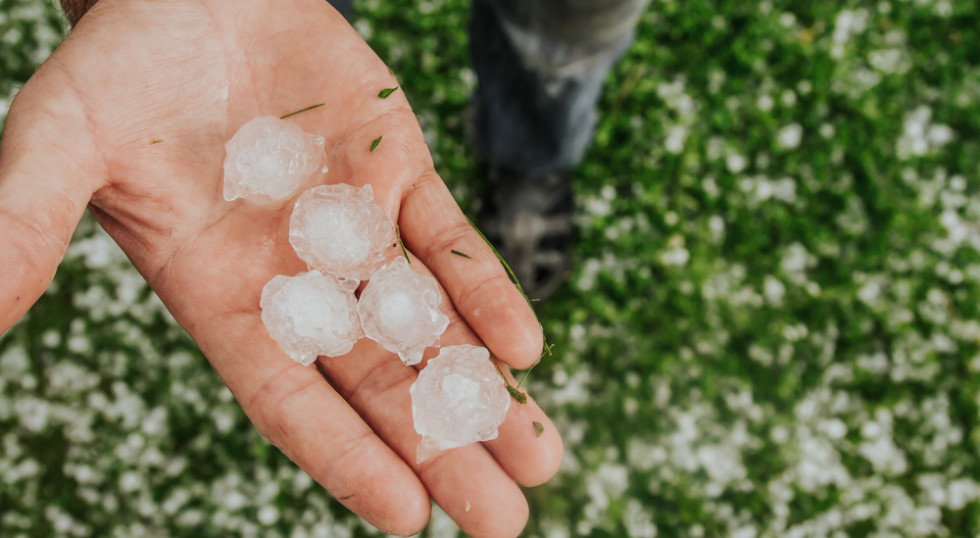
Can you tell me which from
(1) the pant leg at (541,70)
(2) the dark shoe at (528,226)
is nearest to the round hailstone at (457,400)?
(1) the pant leg at (541,70)

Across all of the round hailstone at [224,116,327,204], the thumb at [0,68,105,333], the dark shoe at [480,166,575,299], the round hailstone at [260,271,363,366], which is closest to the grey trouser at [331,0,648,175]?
the dark shoe at [480,166,575,299]

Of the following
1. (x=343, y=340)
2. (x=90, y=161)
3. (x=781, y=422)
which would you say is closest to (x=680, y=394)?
(x=781, y=422)

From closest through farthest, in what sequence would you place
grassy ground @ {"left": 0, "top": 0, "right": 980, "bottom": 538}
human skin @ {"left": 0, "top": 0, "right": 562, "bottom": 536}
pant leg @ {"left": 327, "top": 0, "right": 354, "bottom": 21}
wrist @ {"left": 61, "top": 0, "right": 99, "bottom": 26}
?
human skin @ {"left": 0, "top": 0, "right": 562, "bottom": 536} < wrist @ {"left": 61, "top": 0, "right": 99, "bottom": 26} < pant leg @ {"left": 327, "top": 0, "right": 354, "bottom": 21} < grassy ground @ {"left": 0, "top": 0, "right": 980, "bottom": 538}

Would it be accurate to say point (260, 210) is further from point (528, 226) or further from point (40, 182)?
point (528, 226)

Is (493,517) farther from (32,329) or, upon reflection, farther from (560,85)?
(32,329)

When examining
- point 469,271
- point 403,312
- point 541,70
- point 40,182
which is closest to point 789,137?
point 541,70

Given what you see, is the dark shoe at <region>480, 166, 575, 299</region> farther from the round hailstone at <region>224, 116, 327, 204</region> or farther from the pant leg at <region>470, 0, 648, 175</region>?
the round hailstone at <region>224, 116, 327, 204</region>
